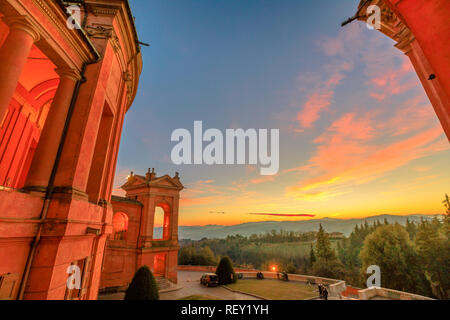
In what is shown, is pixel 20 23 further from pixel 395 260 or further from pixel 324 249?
pixel 324 249

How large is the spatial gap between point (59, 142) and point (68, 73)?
215cm

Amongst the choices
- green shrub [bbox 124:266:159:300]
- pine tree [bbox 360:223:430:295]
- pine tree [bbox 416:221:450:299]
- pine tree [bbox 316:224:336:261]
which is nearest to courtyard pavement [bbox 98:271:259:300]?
green shrub [bbox 124:266:159:300]

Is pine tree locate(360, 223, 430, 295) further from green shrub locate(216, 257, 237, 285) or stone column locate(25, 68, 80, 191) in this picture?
stone column locate(25, 68, 80, 191)

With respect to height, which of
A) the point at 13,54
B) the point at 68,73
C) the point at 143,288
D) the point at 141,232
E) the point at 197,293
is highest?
the point at 68,73

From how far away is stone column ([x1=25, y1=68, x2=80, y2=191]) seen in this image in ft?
16.0

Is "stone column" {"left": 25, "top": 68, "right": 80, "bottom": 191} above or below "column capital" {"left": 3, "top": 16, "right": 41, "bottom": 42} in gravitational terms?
below

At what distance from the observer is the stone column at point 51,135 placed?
489 cm

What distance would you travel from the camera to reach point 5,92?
3.95 metres

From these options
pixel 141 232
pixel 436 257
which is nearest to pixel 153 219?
pixel 141 232

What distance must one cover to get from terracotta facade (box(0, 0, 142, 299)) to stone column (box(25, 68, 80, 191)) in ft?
0.07

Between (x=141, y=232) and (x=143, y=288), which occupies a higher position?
(x=141, y=232)

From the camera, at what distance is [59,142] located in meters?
5.32
